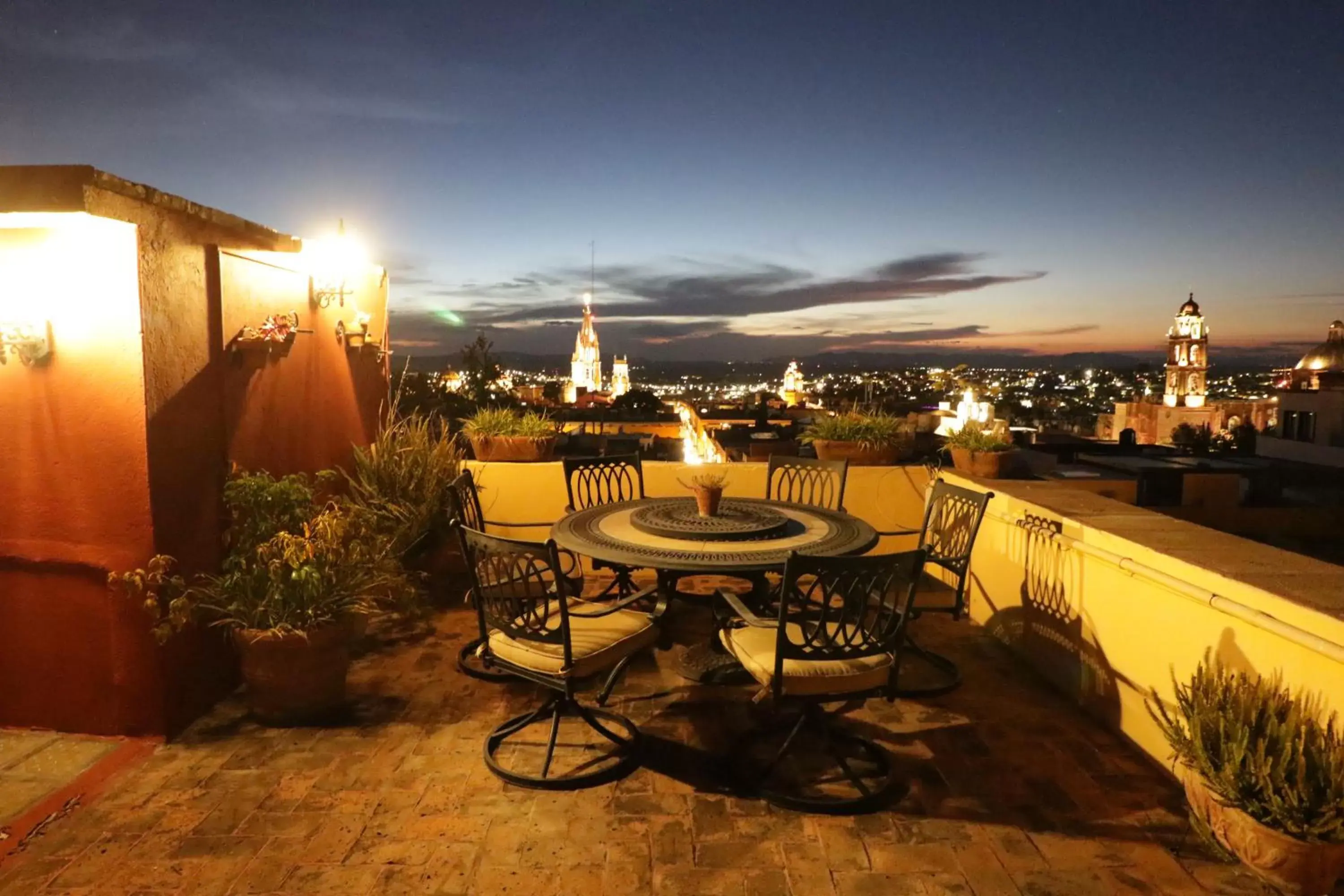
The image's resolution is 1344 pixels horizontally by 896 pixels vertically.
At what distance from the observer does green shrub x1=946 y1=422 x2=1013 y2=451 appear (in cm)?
455

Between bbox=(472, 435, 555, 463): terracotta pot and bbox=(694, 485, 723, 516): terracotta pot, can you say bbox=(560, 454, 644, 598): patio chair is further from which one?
bbox=(694, 485, 723, 516): terracotta pot

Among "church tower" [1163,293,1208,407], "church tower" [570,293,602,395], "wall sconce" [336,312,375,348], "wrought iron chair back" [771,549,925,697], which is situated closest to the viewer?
"wrought iron chair back" [771,549,925,697]

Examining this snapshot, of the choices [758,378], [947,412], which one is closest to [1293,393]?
[947,412]

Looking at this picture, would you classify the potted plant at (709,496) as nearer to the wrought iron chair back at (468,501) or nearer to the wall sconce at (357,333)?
the wrought iron chair back at (468,501)

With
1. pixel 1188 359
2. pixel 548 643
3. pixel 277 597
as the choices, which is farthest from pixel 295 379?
pixel 1188 359

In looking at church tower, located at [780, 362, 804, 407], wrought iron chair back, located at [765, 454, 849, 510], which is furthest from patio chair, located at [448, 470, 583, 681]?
church tower, located at [780, 362, 804, 407]

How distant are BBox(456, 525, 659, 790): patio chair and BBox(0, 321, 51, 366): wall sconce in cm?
174

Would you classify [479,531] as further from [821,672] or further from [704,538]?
[821,672]

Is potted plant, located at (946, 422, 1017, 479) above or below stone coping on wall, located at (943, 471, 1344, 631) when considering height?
above

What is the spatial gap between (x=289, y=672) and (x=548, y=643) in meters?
1.24

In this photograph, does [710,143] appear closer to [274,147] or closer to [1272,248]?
[274,147]

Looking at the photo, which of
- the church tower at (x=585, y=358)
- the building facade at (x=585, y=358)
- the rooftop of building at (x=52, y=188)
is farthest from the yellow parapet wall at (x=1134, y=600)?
the church tower at (x=585, y=358)

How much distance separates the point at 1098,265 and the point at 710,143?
1937cm

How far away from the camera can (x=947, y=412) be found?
11.7m
